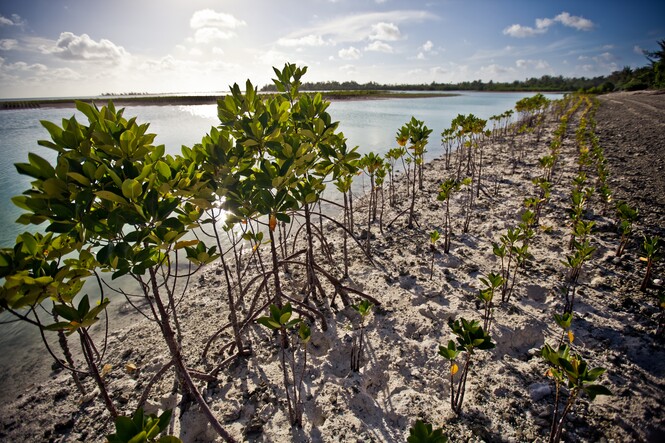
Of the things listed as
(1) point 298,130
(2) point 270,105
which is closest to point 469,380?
(1) point 298,130

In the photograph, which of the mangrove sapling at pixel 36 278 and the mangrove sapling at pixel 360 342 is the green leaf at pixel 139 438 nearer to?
Answer: the mangrove sapling at pixel 36 278

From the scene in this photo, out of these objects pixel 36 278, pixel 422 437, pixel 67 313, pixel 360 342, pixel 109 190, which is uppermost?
pixel 109 190

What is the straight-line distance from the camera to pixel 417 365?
2.88 metres

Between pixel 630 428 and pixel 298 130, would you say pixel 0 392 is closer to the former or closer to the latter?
pixel 298 130

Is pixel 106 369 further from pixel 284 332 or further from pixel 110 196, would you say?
pixel 110 196

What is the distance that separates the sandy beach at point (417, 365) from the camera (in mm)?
2332

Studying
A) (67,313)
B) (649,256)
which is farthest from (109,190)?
(649,256)

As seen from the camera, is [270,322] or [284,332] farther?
[284,332]

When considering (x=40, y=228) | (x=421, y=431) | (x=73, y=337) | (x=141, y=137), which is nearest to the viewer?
(x=421, y=431)

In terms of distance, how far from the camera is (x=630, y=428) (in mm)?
2137

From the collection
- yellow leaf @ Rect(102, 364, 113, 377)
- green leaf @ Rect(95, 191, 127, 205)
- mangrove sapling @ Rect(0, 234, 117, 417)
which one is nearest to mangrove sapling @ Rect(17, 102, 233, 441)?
green leaf @ Rect(95, 191, 127, 205)

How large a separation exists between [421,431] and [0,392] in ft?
15.2

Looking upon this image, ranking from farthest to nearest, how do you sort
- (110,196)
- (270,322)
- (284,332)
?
(284,332)
(270,322)
(110,196)

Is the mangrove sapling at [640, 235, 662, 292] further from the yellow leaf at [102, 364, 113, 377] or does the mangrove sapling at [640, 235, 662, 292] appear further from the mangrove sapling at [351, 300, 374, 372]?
the yellow leaf at [102, 364, 113, 377]
